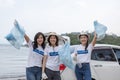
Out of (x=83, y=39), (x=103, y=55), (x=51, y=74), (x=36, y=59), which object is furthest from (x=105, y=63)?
(x=36, y=59)

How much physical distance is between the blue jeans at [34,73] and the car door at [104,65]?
6.35ft

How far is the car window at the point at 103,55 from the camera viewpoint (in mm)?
11320

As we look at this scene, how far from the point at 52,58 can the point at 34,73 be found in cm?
52

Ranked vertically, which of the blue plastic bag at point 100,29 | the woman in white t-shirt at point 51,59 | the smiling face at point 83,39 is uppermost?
the blue plastic bag at point 100,29

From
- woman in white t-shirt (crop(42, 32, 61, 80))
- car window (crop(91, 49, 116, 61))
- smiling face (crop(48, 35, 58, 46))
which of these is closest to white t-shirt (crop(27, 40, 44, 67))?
woman in white t-shirt (crop(42, 32, 61, 80))

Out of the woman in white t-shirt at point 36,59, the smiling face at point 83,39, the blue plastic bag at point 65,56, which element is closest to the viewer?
the blue plastic bag at point 65,56

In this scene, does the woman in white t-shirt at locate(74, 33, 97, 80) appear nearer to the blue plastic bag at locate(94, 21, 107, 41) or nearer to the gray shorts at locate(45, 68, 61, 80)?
the blue plastic bag at locate(94, 21, 107, 41)

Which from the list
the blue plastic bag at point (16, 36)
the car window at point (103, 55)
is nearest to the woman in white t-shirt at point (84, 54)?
the car window at point (103, 55)

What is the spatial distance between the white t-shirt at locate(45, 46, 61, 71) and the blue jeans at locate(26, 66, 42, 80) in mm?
228

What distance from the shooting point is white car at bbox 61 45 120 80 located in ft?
36.4

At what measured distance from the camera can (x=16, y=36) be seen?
961 cm

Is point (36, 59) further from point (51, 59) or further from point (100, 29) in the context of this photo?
point (100, 29)

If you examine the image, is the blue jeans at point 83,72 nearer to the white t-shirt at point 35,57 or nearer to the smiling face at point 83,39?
the smiling face at point 83,39

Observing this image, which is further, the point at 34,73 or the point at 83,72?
the point at 83,72
